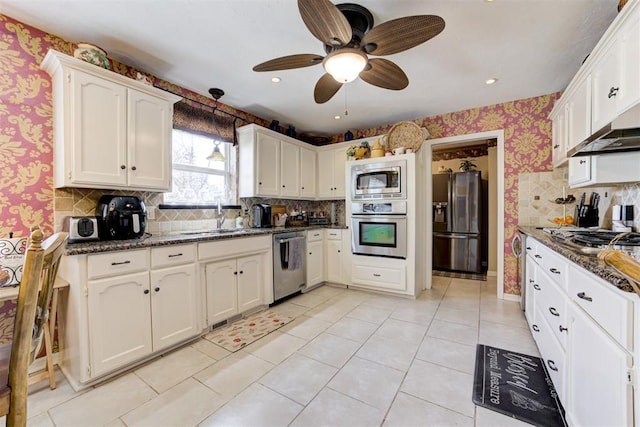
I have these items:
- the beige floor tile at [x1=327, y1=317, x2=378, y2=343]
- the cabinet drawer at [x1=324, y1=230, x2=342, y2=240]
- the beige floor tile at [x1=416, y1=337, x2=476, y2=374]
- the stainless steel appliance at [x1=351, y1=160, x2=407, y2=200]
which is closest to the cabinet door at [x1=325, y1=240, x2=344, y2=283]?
the cabinet drawer at [x1=324, y1=230, x2=342, y2=240]

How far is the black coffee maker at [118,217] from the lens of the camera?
2.02 m

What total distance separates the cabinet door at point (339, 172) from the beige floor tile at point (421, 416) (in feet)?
9.79

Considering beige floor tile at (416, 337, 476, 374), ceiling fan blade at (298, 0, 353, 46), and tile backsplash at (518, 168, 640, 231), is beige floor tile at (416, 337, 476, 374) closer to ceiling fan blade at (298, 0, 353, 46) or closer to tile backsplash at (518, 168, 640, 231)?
tile backsplash at (518, 168, 640, 231)

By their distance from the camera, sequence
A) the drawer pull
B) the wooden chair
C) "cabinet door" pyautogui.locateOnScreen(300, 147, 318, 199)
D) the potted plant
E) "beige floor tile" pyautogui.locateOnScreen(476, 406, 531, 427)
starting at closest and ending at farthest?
the wooden chair
the drawer pull
"beige floor tile" pyautogui.locateOnScreen(476, 406, 531, 427)
"cabinet door" pyautogui.locateOnScreen(300, 147, 318, 199)
the potted plant

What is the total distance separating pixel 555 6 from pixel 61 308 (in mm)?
3941

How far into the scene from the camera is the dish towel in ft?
10.9

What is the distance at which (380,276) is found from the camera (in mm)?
3551

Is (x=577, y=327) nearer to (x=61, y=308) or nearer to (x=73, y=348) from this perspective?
(x=73, y=348)

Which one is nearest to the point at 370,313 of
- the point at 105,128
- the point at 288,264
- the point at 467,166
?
the point at 288,264

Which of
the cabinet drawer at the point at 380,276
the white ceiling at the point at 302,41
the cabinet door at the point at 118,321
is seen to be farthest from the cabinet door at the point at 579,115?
the cabinet door at the point at 118,321

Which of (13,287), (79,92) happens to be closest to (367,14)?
(79,92)

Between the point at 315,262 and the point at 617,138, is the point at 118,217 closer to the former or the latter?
the point at 315,262

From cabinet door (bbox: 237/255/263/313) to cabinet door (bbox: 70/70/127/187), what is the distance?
1304 mm

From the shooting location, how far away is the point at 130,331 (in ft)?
6.11
